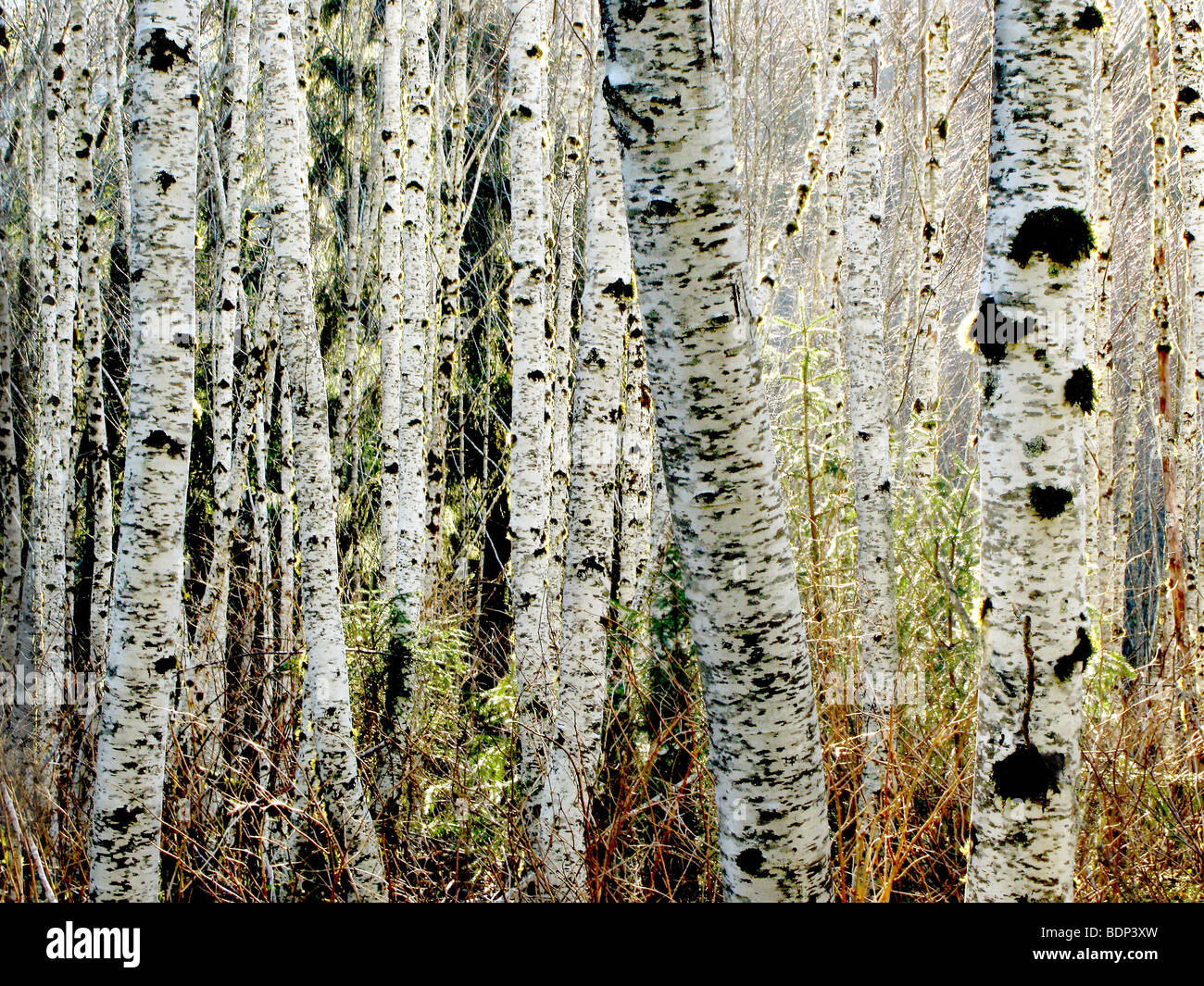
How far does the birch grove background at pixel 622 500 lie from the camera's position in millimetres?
2021

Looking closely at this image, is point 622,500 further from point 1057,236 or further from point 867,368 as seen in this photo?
point 1057,236

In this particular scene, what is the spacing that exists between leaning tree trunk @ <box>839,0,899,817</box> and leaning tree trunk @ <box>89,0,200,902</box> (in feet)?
10.5

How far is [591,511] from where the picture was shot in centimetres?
391

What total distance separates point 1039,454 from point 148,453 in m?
3.13

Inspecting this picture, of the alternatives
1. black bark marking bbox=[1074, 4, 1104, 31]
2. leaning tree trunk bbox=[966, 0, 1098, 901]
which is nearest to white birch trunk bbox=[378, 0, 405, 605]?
leaning tree trunk bbox=[966, 0, 1098, 901]

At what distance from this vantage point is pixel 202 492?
9.48 metres

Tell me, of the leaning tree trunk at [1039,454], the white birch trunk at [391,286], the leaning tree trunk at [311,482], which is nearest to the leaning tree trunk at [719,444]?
the leaning tree trunk at [1039,454]

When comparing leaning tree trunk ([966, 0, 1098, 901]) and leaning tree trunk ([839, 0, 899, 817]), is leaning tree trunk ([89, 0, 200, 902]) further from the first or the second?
leaning tree trunk ([839, 0, 899, 817])

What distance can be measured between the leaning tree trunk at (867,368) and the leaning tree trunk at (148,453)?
10.5 ft

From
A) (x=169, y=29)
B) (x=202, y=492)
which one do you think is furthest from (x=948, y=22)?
(x=202, y=492)

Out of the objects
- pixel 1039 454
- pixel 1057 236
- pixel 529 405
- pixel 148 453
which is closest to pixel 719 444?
pixel 1039 454

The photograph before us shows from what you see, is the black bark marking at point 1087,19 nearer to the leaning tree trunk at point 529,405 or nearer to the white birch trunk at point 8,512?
the leaning tree trunk at point 529,405

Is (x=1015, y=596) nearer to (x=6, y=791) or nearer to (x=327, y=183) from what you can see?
(x=6, y=791)

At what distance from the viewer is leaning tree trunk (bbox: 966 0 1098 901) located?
201cm
